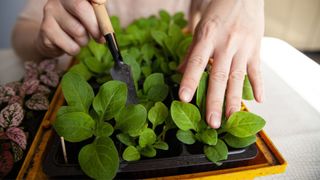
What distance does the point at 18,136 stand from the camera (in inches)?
14.8

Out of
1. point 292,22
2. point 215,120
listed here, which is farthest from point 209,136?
point 292,22

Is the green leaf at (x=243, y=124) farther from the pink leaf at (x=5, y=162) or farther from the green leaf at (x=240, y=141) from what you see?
the pink leaf at (x=5, y=162)

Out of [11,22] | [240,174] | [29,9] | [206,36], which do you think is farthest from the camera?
[11,22]

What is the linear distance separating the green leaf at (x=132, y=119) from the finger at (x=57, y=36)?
0.21 metres

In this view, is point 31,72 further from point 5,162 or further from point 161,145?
→ point 161,145

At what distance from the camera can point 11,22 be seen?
135 cm

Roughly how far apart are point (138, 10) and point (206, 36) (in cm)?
50

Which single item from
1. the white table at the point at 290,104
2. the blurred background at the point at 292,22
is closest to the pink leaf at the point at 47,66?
the white table at the point at 290,104

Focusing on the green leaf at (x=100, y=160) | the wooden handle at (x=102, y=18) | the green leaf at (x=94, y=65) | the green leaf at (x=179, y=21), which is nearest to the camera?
the green leaf at (x=100, y=160)

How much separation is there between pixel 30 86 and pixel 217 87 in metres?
0.33

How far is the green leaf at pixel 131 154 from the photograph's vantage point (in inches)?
13.0

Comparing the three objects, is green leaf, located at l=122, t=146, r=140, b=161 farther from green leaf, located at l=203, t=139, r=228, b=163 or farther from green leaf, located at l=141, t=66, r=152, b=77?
green leaf, located at l=141, t=66, r=152, b=77

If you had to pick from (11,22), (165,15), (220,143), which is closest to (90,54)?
(165,15)

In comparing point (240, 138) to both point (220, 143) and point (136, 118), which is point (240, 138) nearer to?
point (220, 143)
